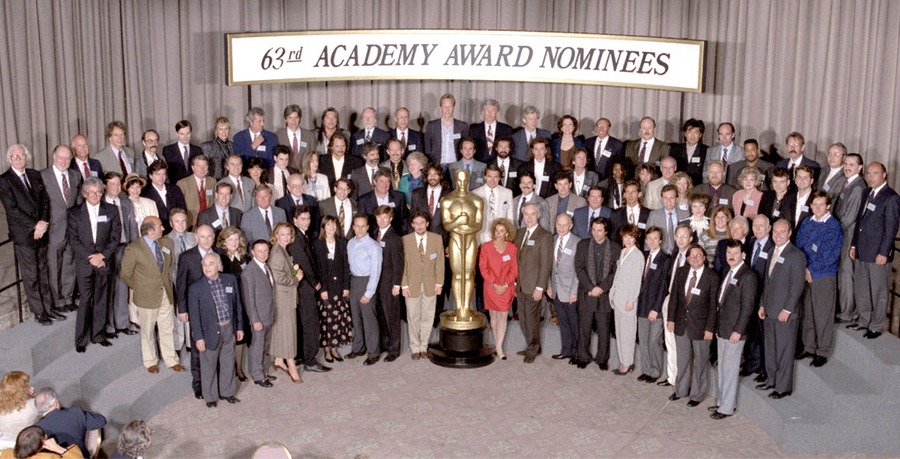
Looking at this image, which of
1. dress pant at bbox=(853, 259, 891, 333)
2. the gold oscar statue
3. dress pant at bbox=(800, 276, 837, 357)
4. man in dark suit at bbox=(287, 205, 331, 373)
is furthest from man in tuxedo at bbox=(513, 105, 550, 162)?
dress pant at bbox=(853, 259, 891, 333)

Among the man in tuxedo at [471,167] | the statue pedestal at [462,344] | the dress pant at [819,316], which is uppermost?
the man in tuxedo at [471,167]

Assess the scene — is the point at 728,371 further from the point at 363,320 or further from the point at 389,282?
the point at 363,320

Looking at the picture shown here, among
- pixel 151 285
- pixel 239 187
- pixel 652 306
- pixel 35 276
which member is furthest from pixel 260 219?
pixel 652 306

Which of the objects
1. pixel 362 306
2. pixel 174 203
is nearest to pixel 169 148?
pixel 174 203

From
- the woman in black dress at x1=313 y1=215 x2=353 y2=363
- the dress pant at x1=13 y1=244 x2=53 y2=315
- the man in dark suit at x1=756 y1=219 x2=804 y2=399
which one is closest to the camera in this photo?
the man in dark suit at x1=756 y1=219 x2=804 y2=399

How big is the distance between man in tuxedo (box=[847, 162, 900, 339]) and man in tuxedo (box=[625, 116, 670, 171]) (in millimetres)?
2128

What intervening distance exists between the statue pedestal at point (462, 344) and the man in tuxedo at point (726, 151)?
265cm

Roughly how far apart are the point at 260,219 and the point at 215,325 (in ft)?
3.73

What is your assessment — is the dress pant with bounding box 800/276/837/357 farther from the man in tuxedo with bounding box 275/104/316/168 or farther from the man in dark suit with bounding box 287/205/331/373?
the man in tuxedo with bounding box 275/104/316/168

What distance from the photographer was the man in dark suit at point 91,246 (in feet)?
25.7

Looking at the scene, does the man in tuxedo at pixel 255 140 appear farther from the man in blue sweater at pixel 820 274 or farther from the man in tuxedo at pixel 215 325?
the man in blue sweater at pixel 820 274

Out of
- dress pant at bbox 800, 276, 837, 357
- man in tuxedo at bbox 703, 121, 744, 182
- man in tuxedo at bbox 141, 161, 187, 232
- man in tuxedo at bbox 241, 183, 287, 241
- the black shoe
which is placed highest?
man in tuxedo at bbox 703, 121, 744, 182

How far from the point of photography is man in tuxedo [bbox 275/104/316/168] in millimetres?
9688

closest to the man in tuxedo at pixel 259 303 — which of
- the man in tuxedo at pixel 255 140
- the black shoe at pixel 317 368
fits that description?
the black shoe at pixel 317 368
